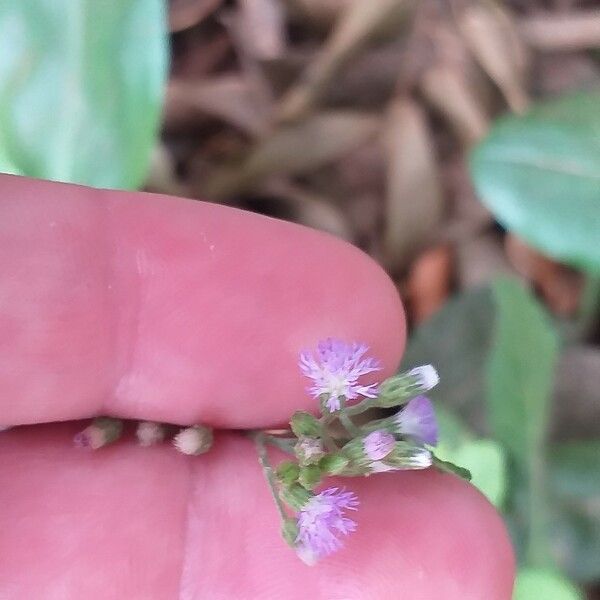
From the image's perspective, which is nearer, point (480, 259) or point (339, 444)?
point (339, 444)

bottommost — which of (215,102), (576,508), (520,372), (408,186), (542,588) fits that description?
(576,508)

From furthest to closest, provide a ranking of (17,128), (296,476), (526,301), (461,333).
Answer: (461,333)
(526,301)
(17,128)
(296,476)

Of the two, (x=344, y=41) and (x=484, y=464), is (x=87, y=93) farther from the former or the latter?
(x=484, y=464)

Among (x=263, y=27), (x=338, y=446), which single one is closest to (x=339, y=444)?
(x=338, y=446)

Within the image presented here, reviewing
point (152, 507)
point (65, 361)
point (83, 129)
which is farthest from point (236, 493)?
point (83, 129)

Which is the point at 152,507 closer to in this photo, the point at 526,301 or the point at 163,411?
the point at 163,411

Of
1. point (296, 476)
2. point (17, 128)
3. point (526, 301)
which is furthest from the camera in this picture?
point (526, 301)

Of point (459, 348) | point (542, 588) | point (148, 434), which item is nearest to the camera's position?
point (148, 434)
